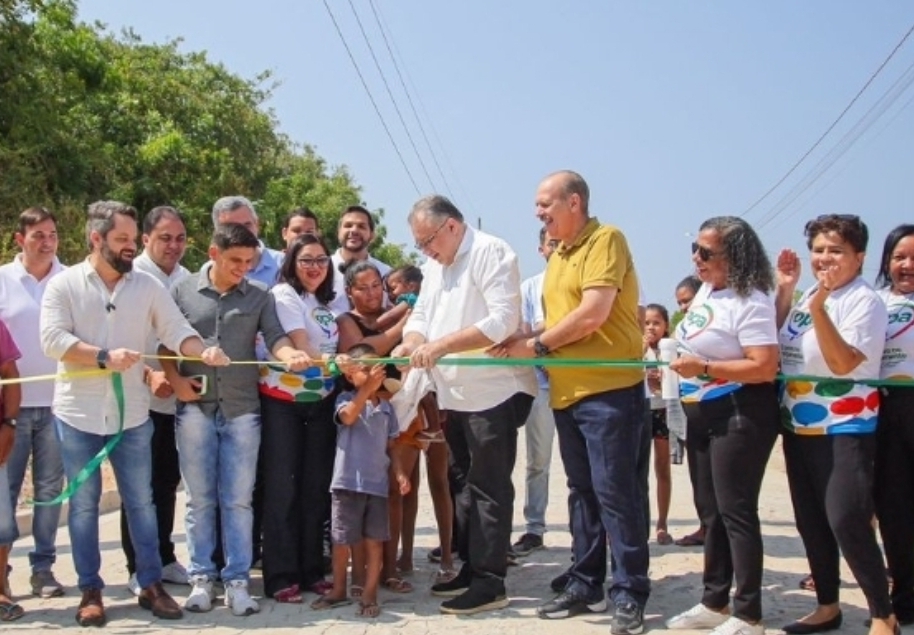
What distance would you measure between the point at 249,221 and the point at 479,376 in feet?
6.75

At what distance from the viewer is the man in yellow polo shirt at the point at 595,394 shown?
17.7 feet

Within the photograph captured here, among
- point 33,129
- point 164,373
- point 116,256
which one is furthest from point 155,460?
point 33,129

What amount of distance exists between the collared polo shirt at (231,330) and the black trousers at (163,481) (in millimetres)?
655

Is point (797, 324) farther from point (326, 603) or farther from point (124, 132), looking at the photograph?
point (124, 132)

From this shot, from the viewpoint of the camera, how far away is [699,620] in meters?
5.40

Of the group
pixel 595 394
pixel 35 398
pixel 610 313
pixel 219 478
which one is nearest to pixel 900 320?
pixel 610 313

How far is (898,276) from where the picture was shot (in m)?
5.46

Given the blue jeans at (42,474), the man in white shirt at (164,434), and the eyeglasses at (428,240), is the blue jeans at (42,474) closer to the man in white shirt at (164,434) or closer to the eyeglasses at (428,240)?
the man in white shirt at (164,434)

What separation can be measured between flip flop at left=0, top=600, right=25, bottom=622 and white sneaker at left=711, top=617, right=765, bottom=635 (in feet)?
12.6

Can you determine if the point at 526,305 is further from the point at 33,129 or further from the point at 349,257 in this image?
the point at 33,129

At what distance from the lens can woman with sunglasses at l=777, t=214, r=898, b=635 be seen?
16.4ft

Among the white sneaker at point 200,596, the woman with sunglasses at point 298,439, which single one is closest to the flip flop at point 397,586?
the woman with sunglasses at point 298,439

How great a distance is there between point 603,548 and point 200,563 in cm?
236


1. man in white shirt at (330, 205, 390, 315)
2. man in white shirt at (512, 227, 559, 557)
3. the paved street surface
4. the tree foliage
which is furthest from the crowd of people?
the tree foliage
